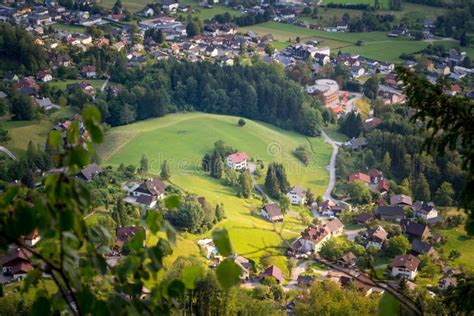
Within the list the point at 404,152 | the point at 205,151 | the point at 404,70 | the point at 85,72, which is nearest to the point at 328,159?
the point at 404,152

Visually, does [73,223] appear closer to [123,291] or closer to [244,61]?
[123,291]

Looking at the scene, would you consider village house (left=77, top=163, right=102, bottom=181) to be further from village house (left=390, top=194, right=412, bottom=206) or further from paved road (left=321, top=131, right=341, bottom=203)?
village house (left=390, top=194, right=412, bottom=206)

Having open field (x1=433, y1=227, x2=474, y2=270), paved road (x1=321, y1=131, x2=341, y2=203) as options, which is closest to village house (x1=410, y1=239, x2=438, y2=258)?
open field (x1=433, y1=227, x2=474, y2=270)

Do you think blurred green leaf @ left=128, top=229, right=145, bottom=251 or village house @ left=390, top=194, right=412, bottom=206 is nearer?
blurred green leaf @ left=128, top=229, right=145, bottom=251

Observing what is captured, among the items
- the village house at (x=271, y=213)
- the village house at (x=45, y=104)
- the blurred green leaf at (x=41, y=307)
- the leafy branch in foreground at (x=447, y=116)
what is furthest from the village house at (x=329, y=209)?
the blurred green leaf at (x=41, y=307)

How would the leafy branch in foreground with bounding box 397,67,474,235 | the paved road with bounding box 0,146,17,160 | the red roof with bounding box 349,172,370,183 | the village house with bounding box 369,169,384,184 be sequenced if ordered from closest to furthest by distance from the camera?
the leafy branch in foreground with bounding box 397,67,474,235 < the paved road with bounding box 0,146,17,160 < the red roof with bounding box 349,172,370,183 < the village house with bounding box 369,169,384,184

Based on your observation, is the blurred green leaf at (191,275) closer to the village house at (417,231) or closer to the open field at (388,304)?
the open field at (388,304)
